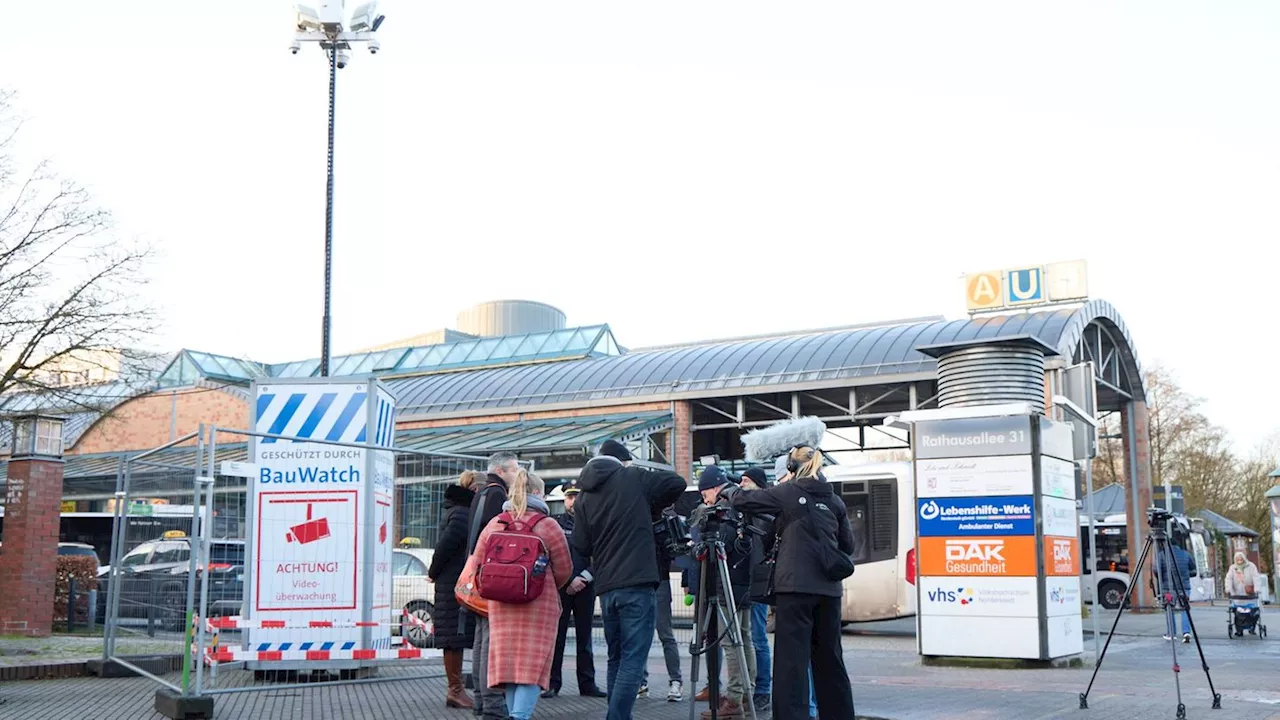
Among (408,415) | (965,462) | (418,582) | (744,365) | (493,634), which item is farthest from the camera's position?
(408,415)

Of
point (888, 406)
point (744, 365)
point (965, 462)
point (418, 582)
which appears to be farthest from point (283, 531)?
point (888, 406)

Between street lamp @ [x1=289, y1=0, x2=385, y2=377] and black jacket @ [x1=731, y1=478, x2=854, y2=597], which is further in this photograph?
street lamp @ [x1=289, y1=0, x2=385, y2=377]

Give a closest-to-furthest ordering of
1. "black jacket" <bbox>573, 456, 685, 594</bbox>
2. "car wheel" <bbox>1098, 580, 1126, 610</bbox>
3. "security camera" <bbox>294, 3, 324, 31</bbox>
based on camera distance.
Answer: "black jacket" <bbox>573, 456, 685, 594</bbox> → "security camera" <bbox>294, 3, 324, 31</bbox> → "car wheel" <bbox>1098, 580, 1126, 610</bbox>

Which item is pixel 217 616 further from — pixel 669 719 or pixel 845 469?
pixel 845 469

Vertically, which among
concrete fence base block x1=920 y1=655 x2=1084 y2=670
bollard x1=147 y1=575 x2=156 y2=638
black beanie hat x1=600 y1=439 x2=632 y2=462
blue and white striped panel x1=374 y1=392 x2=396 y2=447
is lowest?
concrete fence base block x1=920 y1=655 x2=1084 y2=670

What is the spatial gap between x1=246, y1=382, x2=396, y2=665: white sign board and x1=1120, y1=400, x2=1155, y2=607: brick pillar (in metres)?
23.6

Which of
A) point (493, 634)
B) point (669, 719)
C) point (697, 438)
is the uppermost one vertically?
point (697, 438)

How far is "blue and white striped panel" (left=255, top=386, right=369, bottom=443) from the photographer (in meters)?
11.3

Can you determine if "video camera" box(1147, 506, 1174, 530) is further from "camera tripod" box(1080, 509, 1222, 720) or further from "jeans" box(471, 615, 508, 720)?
"jeans" box(471, 615, 508, 720)

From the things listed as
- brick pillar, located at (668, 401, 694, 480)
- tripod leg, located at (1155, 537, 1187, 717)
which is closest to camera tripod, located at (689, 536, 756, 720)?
tripod leg, located at (1155, 537, 1187, 717)

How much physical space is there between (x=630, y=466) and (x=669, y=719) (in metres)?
2.21

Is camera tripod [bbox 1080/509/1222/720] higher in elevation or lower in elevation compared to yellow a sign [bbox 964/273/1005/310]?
lower

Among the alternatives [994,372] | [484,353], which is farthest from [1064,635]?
[484,353]

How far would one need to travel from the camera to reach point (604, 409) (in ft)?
108
